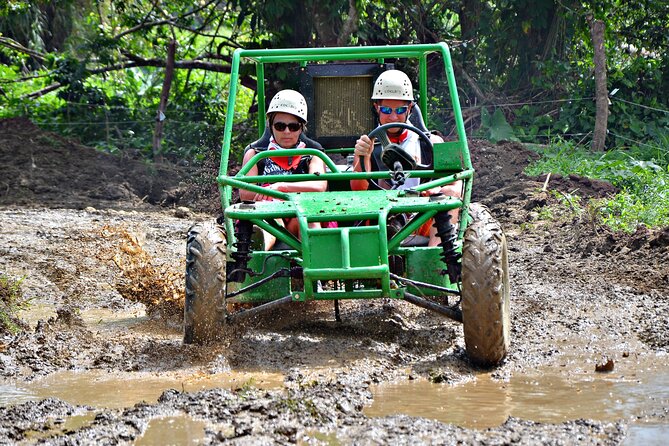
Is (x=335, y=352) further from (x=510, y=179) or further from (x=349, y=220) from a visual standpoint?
(x=510, y=179)

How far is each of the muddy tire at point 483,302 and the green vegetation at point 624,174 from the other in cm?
454

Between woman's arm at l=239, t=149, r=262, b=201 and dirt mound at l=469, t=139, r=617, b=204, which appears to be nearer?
woman's arm at l=239, t=149, r=262, b=201

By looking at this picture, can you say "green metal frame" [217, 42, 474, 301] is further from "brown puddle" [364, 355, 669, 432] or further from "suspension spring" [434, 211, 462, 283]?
"brown puddle" [364, 355, 669, 432]

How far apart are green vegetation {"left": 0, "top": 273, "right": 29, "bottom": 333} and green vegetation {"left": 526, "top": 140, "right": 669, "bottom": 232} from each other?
212 inches

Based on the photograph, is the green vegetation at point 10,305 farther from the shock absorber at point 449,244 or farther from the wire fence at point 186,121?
the wire fence at point 186,121

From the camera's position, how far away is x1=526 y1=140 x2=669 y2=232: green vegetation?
384 inches

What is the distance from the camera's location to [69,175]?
13.6 meters

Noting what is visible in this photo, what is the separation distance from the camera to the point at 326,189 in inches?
261

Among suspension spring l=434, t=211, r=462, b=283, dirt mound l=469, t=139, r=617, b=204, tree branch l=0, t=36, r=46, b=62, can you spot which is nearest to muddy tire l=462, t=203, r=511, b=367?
suspension spring l=434, t=211, r=462, b=283

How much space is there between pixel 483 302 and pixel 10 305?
129 inches

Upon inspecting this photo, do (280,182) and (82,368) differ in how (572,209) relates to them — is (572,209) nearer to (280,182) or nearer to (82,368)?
(280,182)

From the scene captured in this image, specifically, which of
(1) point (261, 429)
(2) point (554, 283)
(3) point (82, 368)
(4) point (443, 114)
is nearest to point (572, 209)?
(2) point (554, 283)

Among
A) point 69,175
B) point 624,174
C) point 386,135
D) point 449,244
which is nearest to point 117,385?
point 449,244

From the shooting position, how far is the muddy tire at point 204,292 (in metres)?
5.38
